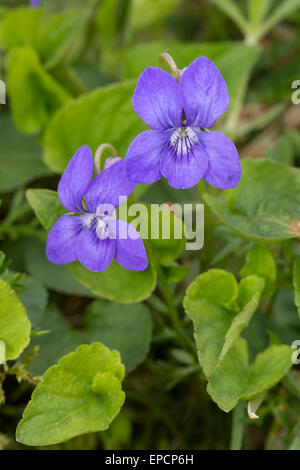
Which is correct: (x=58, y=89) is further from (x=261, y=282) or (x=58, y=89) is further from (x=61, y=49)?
(x=261, y=282)

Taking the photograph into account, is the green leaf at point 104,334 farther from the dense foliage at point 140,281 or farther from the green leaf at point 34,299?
the green leaf at point 34,299

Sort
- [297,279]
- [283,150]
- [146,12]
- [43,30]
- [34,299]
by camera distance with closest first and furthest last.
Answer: [297,279] < [34,299] < [43,30] < [283,150] < [146,12]

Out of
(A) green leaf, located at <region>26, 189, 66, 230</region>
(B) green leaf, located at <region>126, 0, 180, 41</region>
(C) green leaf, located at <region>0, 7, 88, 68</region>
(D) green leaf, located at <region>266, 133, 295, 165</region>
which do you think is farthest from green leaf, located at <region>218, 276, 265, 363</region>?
(B) green leaf, located at <region>126, 0, 180, 41</region>

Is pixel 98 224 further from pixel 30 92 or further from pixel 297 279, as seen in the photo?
pixel 30 92

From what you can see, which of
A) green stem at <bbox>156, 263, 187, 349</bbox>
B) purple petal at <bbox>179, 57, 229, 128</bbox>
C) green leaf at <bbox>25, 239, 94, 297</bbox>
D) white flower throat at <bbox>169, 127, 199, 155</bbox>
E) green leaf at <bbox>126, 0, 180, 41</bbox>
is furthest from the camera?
green leaf at <bbox>126, 0, 180, 41</bbox>

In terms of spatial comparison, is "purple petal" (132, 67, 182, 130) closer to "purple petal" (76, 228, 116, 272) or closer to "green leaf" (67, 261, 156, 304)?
"purple petal" (76, 228, 116, 272)

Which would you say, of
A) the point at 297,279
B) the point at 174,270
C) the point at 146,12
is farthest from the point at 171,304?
the point at 146,12

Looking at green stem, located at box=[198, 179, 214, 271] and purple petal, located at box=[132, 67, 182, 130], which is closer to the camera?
purple petal, located at box=[132, 67, 182, 130]
